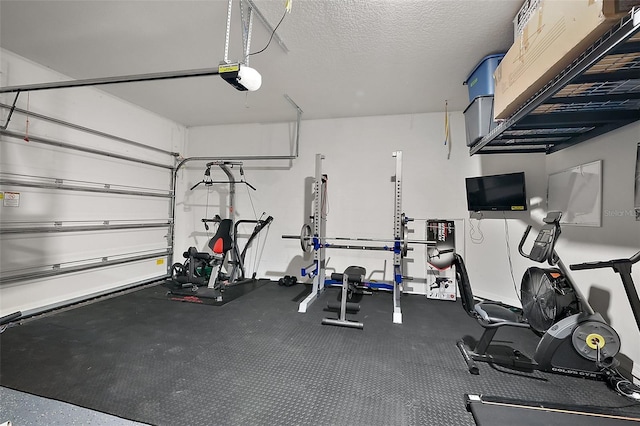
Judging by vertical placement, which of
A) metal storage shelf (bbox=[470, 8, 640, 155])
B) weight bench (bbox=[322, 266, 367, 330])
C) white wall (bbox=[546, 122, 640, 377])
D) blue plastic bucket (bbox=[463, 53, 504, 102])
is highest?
blue plastic bucket (bbox=[463, 53, 504, 102])

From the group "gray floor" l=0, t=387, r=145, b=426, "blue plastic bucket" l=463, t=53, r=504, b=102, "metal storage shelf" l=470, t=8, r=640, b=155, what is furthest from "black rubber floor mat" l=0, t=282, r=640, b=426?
"blue plastic bucket" l=463, t=53, r=504, b=102

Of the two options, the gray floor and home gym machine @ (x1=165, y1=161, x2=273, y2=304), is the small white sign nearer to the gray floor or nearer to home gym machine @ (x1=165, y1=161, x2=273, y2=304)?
home gym machine @ (x1=165, y1=161, x2=273, y2=304)

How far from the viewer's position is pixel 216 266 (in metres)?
3.91

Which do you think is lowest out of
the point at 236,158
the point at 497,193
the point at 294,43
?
the point at 497,193

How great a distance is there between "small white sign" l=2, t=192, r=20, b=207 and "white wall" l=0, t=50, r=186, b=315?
0.04 m

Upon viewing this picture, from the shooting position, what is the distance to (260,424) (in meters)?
1.47

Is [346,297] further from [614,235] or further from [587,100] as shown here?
[587,100]

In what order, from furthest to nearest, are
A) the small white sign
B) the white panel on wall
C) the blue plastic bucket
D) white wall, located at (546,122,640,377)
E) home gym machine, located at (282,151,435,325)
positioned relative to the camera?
1. home gym machine, located at (282,151,435,325)
2. the small white sign
3. the blue plastic bucket
4. the white panel on wall
5. white wall, located at (546,122,640,377)

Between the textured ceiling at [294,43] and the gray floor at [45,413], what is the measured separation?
288 cm

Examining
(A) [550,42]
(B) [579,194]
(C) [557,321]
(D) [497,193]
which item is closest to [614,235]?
(B) [579,194]

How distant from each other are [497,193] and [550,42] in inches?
94.3

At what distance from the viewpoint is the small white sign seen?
2.82 meters

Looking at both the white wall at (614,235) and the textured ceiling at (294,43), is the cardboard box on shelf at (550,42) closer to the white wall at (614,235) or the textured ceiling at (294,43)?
the textured ceiling at (294,43)

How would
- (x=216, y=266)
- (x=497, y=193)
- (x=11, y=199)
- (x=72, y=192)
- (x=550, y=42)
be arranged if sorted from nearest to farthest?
(x=550, y=42), (x=11, y=199), (x=72, y=192), (x=497, y=193), (x=216, y=266)
